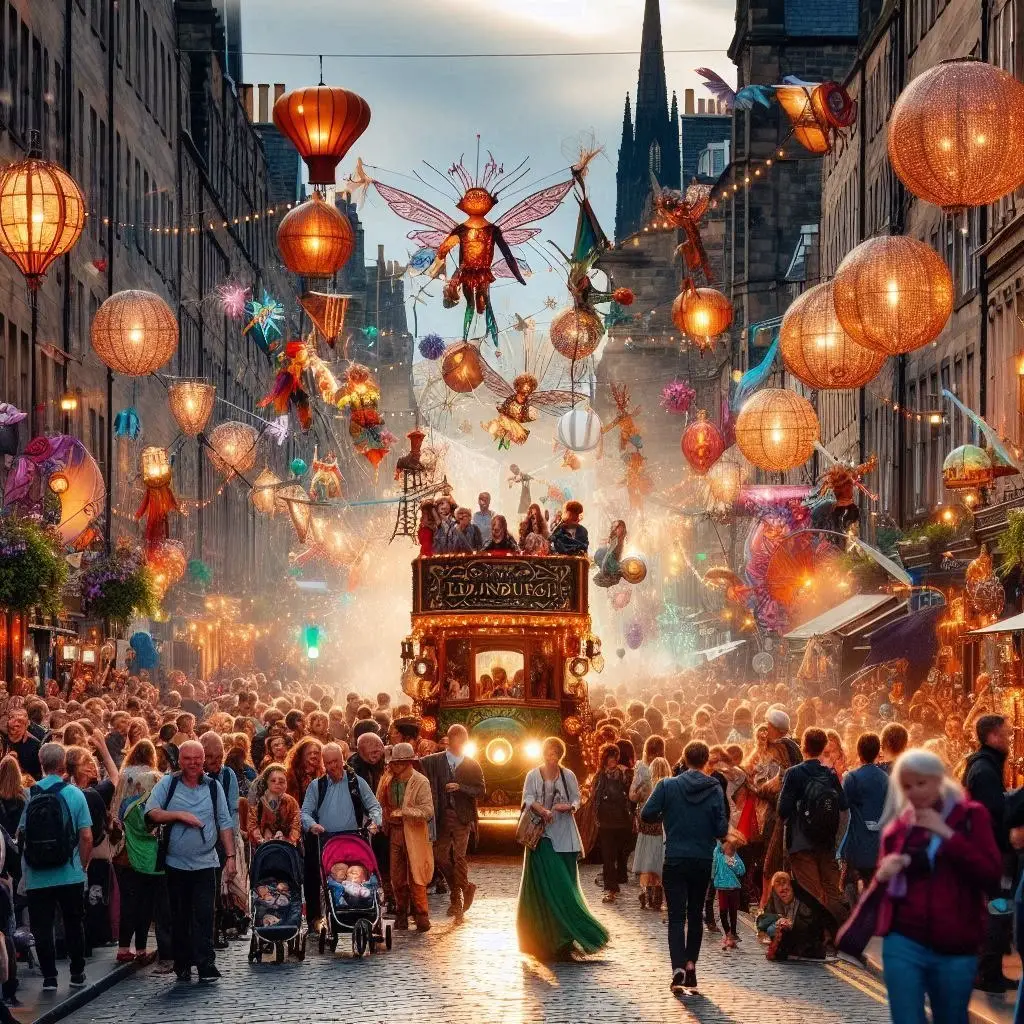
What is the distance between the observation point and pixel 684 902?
15.1m

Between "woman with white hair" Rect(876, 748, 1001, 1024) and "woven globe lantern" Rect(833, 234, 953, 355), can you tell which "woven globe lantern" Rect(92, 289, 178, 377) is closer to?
"woven globe lantern" Rect(833, 234, 953, 355)

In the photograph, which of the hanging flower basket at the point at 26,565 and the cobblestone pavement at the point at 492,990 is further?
the hanging flower basket at the point at 26,565

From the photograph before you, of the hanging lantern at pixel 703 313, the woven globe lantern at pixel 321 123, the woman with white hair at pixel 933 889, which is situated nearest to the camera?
the woman with white hair at pixel 933 889

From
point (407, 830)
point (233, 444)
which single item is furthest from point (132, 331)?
point (233, 444)

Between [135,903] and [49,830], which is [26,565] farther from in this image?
[49,830]

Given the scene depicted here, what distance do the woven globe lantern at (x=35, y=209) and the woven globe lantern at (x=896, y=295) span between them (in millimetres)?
7546

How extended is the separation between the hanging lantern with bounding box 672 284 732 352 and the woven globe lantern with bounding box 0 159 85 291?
1219cm

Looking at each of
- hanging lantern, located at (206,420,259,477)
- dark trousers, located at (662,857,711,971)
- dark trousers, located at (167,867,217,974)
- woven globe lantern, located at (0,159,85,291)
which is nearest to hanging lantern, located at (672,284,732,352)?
woven globe lantern, located at (0,159,85,291)

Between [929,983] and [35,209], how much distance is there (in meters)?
15.1

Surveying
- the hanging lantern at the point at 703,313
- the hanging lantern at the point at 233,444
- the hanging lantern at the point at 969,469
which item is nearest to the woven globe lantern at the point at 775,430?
the hanging lantern at the point at 969,469

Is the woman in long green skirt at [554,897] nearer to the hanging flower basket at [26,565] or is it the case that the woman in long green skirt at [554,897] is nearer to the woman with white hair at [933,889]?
the woman with white hair at [933,889]

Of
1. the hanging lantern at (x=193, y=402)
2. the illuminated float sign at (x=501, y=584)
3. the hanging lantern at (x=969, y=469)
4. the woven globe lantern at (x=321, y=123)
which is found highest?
the woven globe lantern at (x=321, y=123)

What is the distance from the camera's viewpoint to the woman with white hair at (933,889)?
28.2 feet

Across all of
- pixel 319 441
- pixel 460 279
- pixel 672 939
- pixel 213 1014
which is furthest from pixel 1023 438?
pixel 319 441
